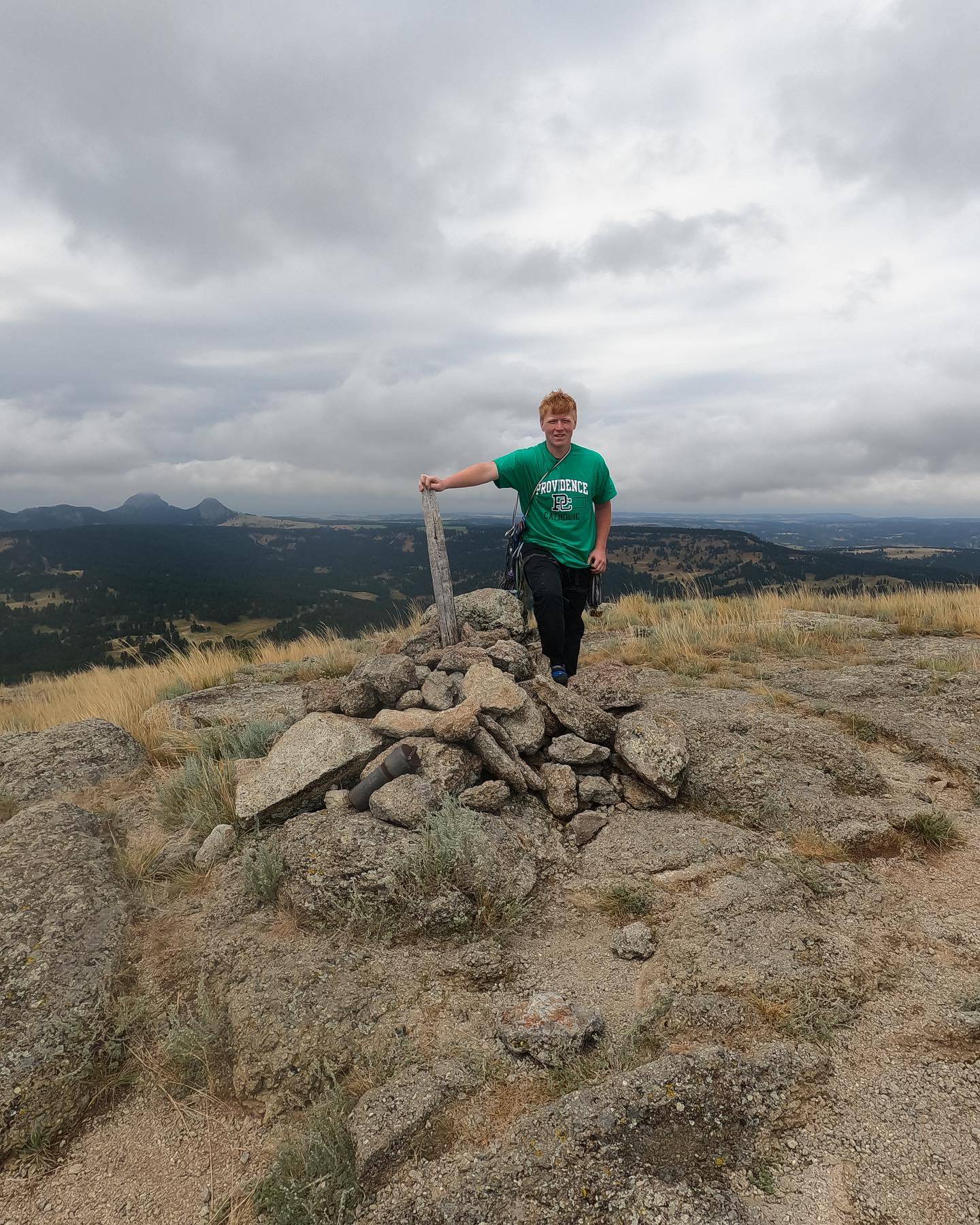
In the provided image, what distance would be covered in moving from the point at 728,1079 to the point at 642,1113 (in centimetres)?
43

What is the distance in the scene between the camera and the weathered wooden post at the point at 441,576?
634cm

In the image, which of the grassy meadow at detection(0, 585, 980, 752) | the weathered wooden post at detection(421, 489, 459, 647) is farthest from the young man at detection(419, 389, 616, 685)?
the grassy meadow at detection(0, 585, 980, 752)

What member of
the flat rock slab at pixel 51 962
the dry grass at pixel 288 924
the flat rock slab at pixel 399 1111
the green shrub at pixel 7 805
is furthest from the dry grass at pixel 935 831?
the green shrub at pixel 7 805

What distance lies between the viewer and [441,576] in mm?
6488

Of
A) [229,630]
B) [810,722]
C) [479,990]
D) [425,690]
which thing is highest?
[425,690]

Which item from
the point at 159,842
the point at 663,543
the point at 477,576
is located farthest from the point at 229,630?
the point at 159,842

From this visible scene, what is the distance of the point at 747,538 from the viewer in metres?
145

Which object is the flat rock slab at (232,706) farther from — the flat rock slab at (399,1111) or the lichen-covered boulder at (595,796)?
the flat rock slab at (399,1111)

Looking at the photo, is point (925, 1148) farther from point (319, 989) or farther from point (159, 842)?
point (159, 842)

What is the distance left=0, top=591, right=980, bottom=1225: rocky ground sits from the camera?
2.32 m

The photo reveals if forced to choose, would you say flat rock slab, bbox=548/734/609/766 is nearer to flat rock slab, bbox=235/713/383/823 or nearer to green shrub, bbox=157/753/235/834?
flat rock slab, bbox=235/713/383/823

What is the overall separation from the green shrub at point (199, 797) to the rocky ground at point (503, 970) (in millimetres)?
38

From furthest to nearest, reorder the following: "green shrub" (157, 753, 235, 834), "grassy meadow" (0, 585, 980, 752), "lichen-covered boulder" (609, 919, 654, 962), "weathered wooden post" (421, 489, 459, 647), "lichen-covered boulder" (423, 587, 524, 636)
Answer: "grassy meadow" (0, 585, 980, 752) < "lichen-covered boulder" (423, 587, 524, 636) < "weathered wooden post" (421, 489, 459, 647) < "green shrub" (157, 753, 235, 834) < "lichen-covered boulder" (609, 919, 654, 962)

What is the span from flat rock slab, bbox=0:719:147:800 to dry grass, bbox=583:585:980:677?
650 cm
